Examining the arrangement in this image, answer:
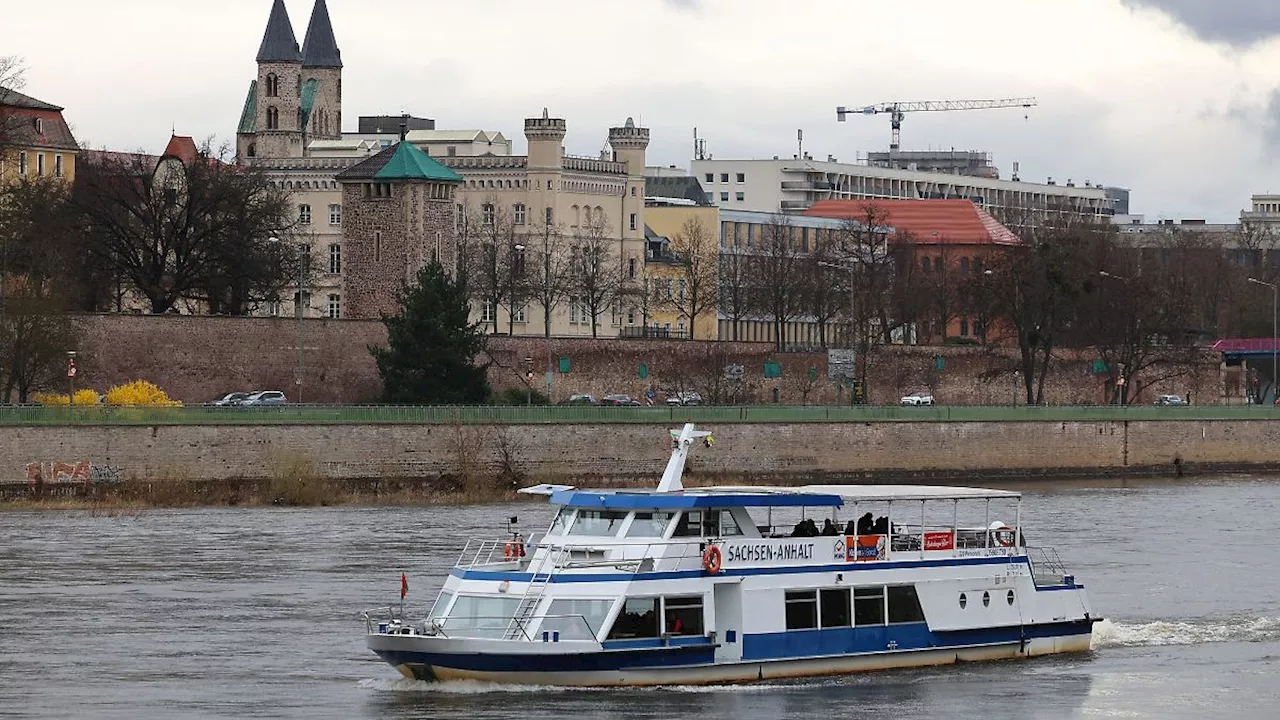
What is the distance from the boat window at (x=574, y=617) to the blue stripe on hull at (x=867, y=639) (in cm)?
252

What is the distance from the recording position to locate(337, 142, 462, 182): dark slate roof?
112188 mm

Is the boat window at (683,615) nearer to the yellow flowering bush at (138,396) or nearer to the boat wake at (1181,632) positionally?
the boat wake at (1181,632)

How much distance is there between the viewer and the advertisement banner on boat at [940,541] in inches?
1661

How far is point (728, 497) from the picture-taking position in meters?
39.7

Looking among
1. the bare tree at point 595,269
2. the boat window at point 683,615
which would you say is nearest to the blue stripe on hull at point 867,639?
A: the boat window at point 683,615

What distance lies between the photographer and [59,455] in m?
74.0

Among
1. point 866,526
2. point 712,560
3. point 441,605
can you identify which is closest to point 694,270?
point 866,526

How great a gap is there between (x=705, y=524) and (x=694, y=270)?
96697 mm

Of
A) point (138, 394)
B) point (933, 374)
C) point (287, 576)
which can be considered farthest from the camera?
point (933, 374)

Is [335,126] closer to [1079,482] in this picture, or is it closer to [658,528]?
[1079,482]

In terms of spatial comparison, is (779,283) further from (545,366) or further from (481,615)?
(481,615)

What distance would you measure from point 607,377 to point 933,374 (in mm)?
16684

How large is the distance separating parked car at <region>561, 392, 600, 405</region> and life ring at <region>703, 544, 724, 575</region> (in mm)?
59372

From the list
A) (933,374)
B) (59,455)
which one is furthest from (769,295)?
(59,455)
